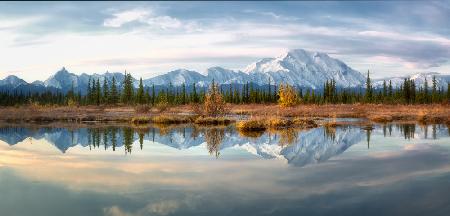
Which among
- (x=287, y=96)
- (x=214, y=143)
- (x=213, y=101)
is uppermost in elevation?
(x=287, y=96)

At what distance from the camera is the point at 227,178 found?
58.6ft

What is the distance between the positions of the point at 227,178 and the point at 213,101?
138 feet

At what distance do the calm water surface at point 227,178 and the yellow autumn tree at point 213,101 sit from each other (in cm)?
2731

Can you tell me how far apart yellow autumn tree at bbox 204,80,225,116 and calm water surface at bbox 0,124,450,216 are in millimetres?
27306

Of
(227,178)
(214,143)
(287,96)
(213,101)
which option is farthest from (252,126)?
(287,96)

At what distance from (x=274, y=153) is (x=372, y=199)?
11.6m

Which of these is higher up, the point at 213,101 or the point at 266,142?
the point at 213,101

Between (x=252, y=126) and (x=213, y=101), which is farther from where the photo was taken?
(x=213, y=101)

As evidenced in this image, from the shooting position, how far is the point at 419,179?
17641mm

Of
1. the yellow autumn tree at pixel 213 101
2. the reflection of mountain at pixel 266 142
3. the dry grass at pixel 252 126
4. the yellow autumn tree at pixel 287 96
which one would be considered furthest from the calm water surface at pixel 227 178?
the yellow autumn tree at pixel 287 96

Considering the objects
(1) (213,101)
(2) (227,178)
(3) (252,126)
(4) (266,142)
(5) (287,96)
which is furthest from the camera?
(5) (287,96)

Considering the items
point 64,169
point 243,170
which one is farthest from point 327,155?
point 64,169

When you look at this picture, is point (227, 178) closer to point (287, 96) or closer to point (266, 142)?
point (266, 142)

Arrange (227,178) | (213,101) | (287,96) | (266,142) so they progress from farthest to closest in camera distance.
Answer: (287,96)
(213,101)
(266,142)
(227,178)
